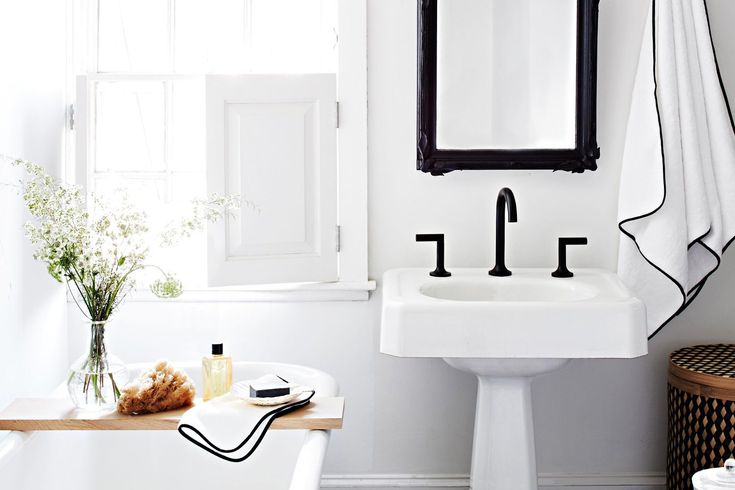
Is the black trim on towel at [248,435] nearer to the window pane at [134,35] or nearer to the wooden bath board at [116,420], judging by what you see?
the wooden bath board at [116,420]

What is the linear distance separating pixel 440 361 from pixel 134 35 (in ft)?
4.85

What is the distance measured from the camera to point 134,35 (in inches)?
99.0

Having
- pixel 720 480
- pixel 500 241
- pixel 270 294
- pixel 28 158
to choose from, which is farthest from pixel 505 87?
pixel 28 158

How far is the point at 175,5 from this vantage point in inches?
98.6

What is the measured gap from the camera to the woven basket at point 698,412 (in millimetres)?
2125

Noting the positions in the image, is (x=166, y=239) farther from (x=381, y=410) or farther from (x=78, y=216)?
(x=381, y=410)

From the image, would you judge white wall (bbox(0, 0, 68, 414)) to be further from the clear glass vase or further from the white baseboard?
the white baseboard

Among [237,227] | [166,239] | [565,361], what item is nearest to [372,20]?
[237,227]

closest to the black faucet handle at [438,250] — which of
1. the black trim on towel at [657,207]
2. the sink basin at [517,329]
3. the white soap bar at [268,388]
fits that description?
the sink basin at [517,329]

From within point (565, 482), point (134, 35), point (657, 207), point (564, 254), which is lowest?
point (565, 482)

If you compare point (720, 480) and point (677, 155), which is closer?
point (720, 480)

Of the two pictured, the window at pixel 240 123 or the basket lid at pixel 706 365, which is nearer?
the basket lid at pixel 706 365

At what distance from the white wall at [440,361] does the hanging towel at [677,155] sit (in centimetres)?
13

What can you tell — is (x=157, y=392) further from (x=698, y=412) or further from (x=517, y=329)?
(x=698, y=412)
